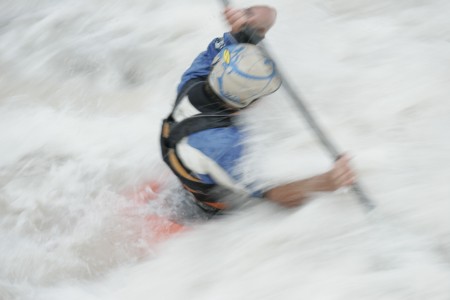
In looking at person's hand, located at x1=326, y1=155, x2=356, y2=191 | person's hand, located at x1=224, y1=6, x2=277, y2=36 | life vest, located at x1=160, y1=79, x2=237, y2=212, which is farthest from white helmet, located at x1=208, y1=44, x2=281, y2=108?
person's hand, located at x1=326, y1=155, x2=356, y2=191

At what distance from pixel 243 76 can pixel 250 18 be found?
553 mm

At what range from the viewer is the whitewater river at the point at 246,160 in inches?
91.5

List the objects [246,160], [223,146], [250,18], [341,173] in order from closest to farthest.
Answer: [341,173] < [223,146] < [246,160] < [250,18]

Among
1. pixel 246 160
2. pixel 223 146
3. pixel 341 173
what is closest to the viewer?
pixel 341 173

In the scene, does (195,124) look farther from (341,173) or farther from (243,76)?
(341,173)

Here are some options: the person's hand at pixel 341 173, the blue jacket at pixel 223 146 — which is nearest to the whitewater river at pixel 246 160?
the blue jacket at pixel 223 146

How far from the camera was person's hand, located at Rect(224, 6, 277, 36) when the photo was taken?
2500 millimetres

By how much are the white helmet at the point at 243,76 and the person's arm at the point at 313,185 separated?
42 centimetres

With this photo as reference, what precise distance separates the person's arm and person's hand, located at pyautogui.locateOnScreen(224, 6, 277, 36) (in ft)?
2.83

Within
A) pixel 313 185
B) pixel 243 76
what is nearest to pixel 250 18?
pixel 243 76

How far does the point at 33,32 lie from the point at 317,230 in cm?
369

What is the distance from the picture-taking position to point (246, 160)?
2314 millimetres

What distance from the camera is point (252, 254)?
2.44m

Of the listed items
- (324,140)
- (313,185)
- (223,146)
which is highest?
(223,146)
